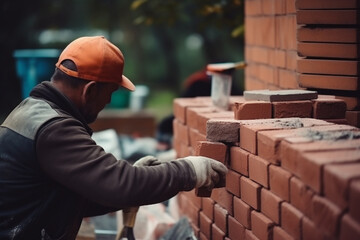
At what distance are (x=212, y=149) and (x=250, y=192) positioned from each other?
0.34m

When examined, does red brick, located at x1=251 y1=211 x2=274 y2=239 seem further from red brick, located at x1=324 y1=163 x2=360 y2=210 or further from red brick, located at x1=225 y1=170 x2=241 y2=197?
red brick, located at x1=324 y1=163 x2=360 y2=210

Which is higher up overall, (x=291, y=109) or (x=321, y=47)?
(x=321, y=47)

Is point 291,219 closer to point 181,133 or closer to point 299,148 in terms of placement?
point 299,148

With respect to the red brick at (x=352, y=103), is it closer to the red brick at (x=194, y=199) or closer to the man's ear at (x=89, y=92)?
the red brick at (x=194, y=199)

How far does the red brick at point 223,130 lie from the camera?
11.5 ft

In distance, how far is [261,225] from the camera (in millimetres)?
3213

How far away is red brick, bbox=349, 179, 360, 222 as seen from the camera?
87.6 inches

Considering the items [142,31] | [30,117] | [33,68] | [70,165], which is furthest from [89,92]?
[142,31]

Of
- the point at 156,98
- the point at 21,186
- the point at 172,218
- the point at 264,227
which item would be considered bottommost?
the point at 156,98

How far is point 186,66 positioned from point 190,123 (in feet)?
56.7

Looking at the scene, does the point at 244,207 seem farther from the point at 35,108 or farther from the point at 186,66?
the point at 186,66

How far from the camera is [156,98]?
20078 millimetres

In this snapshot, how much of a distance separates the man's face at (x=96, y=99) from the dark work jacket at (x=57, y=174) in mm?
63

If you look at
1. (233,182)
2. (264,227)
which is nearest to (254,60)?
(233,182)
